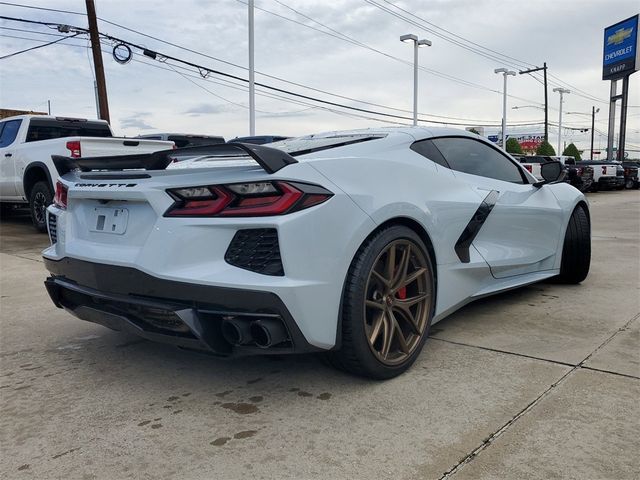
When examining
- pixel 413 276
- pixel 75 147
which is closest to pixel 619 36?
pixel 75 147

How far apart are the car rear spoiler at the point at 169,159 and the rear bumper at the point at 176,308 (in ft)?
1.81

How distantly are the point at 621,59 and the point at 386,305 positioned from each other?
50334 millimetres

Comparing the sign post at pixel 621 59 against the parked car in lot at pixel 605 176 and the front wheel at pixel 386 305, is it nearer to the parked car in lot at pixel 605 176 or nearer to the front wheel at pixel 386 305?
the parked car in lot at pixel 605 176

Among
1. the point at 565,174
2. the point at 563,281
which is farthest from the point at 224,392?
the point at 563,281

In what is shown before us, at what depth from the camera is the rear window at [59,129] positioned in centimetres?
943

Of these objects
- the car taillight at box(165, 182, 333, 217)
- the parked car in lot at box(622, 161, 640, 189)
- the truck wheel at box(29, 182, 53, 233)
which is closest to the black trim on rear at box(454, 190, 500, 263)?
the car taillight at box(165, 182, 333, 217)

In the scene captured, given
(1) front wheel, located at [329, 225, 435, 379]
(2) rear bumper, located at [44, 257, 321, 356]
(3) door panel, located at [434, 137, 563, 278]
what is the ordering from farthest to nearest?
(3) door panel, located at [434, 137, 563, 278] < (1) front wheel, located at [329, 225, 435, 379] < (2) rear bumper, located at [44, 257, 321, 356]

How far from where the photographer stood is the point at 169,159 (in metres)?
2.81

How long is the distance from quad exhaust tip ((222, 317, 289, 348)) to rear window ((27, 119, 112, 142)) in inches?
335

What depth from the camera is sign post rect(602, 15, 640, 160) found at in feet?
143

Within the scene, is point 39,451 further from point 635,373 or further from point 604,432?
point 635,373

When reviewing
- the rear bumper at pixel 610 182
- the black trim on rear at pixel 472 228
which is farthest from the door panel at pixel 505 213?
the rear bumper at pixel 610 182

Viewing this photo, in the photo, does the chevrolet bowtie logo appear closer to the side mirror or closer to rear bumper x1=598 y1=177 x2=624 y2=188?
rear bumper x1=598 y1=177 x2=624 y2=188

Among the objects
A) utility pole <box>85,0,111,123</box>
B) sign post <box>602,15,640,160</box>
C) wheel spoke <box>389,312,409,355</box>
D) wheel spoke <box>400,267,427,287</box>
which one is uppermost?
sign post <box>602,15,640,160</box>
